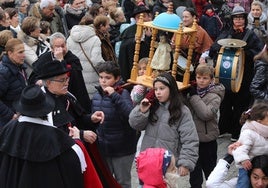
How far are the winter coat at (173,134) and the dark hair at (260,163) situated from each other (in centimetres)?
69

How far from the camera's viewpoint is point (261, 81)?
254 inches

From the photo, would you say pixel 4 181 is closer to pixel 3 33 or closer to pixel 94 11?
pixel 3 33

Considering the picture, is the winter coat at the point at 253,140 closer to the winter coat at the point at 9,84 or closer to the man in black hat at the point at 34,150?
the man in black hat at the point at 34,150

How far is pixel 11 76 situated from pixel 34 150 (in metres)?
2.63

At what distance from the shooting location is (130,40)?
8.40 metres

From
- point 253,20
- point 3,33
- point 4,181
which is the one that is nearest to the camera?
point 4,181

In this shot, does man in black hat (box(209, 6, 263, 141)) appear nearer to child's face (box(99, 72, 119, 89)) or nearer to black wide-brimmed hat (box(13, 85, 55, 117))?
child's face (box(99, 72, 119, 89))

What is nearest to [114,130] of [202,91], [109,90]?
[109,90]

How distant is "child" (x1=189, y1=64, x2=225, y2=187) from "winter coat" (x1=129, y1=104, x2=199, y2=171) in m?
0.59

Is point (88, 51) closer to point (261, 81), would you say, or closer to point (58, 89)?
point (261, 81)

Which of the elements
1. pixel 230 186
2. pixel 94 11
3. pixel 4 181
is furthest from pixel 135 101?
pixel 94 11

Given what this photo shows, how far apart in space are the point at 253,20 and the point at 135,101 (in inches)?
161

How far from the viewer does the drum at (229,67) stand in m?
7.11

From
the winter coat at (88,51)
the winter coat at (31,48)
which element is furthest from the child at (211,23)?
the winter coat at (31,48)
